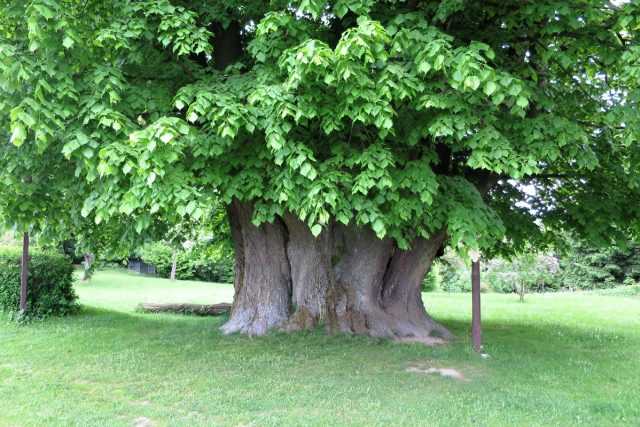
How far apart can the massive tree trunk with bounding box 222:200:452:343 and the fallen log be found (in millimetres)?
4638

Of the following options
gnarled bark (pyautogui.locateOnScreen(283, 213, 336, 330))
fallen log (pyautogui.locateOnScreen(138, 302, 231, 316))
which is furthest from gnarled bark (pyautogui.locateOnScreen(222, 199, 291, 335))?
fallen log (pyautogui.locateOnScreen(138, 302, 231, 316))

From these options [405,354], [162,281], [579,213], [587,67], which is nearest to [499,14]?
[587,67]

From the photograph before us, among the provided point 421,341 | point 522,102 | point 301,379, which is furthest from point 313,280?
point 522,102

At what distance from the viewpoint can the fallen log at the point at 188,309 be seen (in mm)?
13523

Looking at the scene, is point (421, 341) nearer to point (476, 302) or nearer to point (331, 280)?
point (476, 302)

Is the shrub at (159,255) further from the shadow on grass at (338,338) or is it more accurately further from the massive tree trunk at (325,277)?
the massive tree trunk at (325,277)

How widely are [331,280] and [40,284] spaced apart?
706cm

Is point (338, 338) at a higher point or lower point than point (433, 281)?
lower

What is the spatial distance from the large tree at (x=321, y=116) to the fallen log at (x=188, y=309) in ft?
17.2

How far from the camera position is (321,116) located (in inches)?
221

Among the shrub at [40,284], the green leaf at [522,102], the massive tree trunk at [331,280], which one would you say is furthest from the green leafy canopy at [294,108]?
the shrub at [40,284]

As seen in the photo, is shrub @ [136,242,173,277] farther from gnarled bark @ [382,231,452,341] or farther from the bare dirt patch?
the bare dirt patch

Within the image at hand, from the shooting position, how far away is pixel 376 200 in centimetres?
588

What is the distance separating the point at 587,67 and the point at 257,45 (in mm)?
5499
